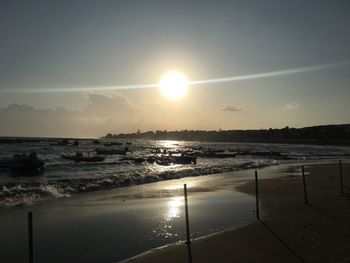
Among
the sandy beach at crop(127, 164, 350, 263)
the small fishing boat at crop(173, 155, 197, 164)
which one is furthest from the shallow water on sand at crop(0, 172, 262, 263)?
the small fishing boat at crop(173, 155, 197, 164)

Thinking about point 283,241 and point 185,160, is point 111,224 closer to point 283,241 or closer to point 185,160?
point 283,241

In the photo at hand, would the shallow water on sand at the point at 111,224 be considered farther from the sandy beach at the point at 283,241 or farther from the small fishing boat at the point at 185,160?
the small fishing boat at the point at 185,160

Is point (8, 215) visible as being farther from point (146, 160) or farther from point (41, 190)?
point (146, 160)

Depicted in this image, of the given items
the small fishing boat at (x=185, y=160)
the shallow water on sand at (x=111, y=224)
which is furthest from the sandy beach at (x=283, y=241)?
the small fishing boat at (x=185, y=160)

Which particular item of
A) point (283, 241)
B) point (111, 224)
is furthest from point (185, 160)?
point (283, 241)

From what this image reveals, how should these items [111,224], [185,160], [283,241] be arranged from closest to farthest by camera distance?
[283,241] < [111,224] < [185,160]

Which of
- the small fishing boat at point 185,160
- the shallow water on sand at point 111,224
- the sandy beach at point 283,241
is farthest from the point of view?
the small fishing boat at point 185,160

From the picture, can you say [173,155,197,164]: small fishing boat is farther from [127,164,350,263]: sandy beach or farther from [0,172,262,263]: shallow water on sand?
[127,164,350,263]: sandy beach

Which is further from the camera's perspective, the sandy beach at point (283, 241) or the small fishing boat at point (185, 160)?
the small fishing boat at point (185, 160)

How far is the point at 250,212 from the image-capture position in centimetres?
1509

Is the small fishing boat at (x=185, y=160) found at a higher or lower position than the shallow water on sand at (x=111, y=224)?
higher

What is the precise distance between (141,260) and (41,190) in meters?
14.9

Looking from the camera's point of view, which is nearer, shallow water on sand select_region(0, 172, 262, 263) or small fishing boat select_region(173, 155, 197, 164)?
shallow water on sand select_region(0, 172, 262, 263)

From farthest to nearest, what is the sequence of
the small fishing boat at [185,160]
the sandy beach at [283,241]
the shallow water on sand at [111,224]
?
the small fishing boat at [185,160]
the shallow water on sand at [111,224]
the sandy beach at [283,241]
